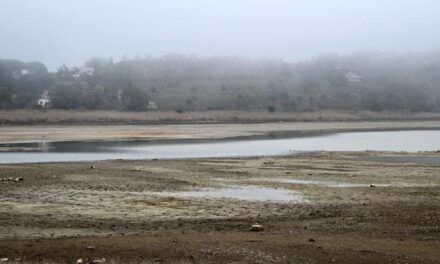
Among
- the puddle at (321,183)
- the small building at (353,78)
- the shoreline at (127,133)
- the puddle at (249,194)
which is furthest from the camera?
the small building at (353,78)

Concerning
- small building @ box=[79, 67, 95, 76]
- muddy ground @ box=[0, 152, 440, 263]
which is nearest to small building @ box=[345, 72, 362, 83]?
small building @ box=[79, 67, 95, 76]

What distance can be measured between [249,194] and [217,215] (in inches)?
178

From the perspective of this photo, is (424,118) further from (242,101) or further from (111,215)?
(111,215)

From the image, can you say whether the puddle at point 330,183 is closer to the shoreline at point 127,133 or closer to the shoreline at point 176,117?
the shoreline at point 127,133

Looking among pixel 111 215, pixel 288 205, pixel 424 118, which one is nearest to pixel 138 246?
pixel 111 215

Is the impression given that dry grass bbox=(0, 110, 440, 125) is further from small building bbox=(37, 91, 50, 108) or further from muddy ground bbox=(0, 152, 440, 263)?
muddy ground bbox=(0, 152, 440, 263)

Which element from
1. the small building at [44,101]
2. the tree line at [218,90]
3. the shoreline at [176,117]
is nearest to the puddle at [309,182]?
the shoreline at [176,117]

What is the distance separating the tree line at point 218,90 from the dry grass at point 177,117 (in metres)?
8.64

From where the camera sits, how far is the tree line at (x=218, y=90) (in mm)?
124375

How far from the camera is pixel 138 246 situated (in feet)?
35.3

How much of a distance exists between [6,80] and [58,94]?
3198cm

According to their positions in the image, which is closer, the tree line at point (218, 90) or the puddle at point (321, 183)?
the puddle at point (321, 183)

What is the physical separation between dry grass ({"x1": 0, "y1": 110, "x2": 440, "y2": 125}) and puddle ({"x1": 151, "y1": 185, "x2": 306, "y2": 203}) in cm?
7193

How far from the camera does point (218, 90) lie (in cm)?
16475
